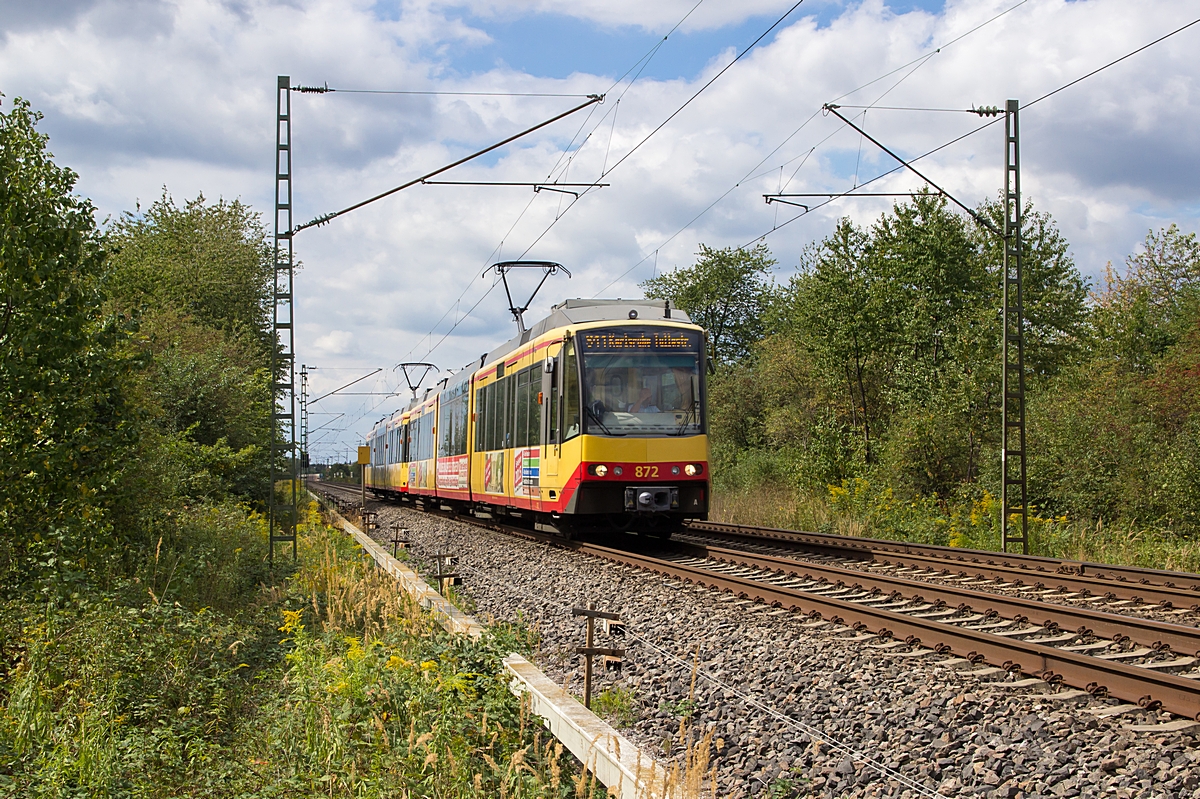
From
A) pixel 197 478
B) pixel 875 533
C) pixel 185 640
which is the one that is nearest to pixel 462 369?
pixel 197 478

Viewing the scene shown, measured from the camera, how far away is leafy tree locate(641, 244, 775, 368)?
57469 millimetres

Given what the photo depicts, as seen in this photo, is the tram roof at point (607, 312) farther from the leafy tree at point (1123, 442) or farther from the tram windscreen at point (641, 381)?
the leafy tree at point (1123, 442)

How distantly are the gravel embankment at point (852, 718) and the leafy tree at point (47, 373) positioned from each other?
400cm

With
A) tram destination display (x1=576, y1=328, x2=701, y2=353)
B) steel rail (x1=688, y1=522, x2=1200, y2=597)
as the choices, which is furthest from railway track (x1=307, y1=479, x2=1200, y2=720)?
tram destination display (x1=576, y1=328, x2=701, y2=353)

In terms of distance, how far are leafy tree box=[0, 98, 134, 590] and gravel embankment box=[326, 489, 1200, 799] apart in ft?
13.1

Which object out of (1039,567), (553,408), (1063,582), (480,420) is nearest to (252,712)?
(1063,582)

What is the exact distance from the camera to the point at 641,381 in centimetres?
1520

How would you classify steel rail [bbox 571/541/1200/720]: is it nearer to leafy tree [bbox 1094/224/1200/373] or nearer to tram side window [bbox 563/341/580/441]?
tram side window [bbox 563/341/580/441]

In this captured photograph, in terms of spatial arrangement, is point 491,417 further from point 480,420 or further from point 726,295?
point 726,295

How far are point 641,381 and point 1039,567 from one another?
584 cm

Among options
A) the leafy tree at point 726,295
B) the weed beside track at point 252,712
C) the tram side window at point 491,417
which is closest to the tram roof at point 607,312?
the tram side window at point 491,417

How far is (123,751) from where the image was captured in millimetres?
6477

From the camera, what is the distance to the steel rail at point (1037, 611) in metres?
7.83

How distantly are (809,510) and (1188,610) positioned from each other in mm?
13517
